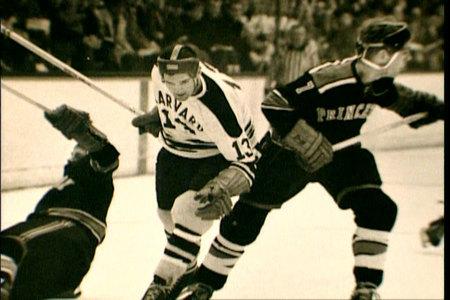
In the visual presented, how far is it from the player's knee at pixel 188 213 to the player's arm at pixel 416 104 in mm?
569

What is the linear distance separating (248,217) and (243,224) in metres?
0.02

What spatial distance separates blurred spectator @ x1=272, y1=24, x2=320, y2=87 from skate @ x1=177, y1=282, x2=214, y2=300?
571 millimetres

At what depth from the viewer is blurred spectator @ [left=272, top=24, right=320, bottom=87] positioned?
1760 millimetres

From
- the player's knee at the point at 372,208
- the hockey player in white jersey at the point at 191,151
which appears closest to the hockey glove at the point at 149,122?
the hockey player in white jersey at the point at 191,151

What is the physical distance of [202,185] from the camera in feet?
5.56

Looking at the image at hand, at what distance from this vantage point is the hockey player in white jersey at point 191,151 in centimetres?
164

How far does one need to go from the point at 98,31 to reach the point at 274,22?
471mm

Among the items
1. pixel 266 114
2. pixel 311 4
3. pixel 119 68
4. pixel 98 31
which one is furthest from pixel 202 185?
pixel 311 4

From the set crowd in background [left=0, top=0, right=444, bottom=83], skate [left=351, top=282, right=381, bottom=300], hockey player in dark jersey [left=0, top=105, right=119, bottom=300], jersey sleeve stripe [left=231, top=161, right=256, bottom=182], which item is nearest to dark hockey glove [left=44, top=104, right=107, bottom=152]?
hockey player in dark jersey [left=0, top=105, right=119, bottom=300]

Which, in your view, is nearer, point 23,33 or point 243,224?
point 23,33

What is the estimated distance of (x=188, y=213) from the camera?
1706 mm

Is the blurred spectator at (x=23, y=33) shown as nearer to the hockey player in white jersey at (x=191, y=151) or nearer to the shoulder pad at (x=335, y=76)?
the hockey player in white jersey at (x=191, y=151)

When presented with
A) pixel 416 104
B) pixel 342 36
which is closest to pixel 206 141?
pixel 342 36

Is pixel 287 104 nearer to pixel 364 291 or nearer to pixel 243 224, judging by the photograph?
pixel 243 224
